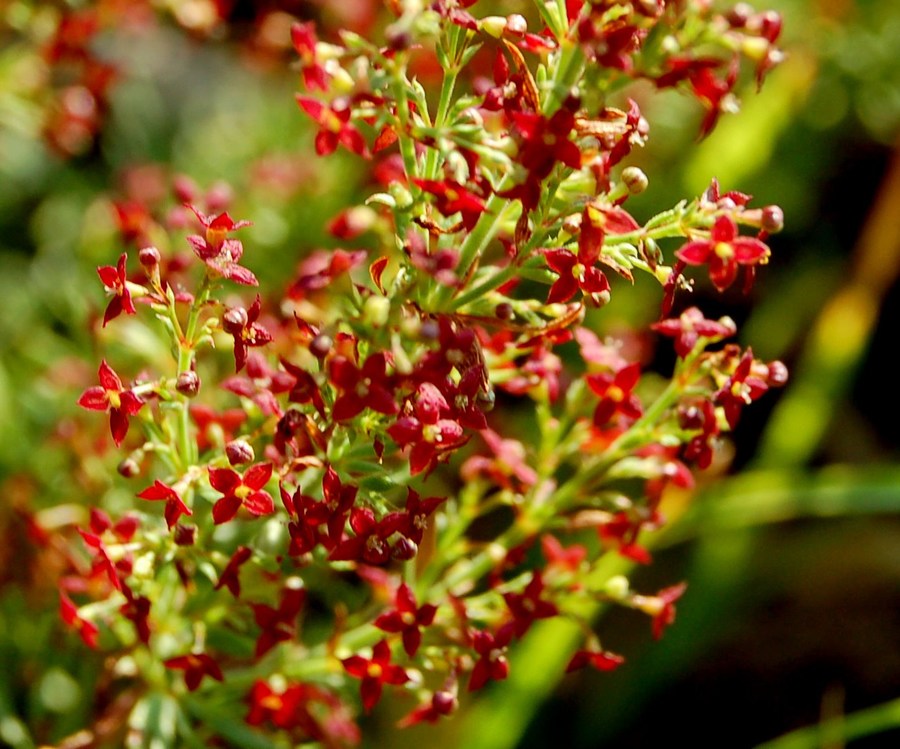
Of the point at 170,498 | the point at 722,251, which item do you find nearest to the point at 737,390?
the point at 722,251

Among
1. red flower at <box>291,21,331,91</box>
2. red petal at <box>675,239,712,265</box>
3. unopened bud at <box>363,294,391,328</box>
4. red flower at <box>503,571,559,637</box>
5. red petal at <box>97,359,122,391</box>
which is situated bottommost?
red flower at <box>503,571,559,637</box>

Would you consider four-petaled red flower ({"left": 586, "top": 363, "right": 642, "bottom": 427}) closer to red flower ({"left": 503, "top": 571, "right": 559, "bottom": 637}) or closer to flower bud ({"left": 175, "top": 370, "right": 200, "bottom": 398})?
red flower ({"left": 503, "top": 571, "right": 559, "bottom": 637})

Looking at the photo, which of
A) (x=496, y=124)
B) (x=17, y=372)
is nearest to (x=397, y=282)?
(x=496, y=124)

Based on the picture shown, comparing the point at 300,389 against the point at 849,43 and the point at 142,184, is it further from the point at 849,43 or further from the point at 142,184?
the point at 849,43

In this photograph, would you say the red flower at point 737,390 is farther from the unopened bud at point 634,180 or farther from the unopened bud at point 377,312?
the unopened bud at point 377,312

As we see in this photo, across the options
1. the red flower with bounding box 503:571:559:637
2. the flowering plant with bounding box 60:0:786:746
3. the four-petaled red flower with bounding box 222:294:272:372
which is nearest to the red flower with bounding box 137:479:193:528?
the flowering plant with bounding box 60:0:786:746

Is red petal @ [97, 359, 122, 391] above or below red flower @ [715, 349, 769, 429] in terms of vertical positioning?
below

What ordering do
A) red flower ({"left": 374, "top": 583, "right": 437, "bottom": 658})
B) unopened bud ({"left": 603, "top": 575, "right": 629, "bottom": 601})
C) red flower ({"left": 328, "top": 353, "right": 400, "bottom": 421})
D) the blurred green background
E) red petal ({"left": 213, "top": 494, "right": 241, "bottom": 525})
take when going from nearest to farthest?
red flower ({"left": 328, "top": 353, "right": 400, "bottom": 421})
red petal ({"left": 213, "top": 494, "right": 241, "bottom": 525})
red flower ({"left": 374, "top": 583, "right": 437, "bottom": 658})
unopened bud ({"left": 603, "top": 575, "right": 629, "bottom": 601})
the blurred green background
